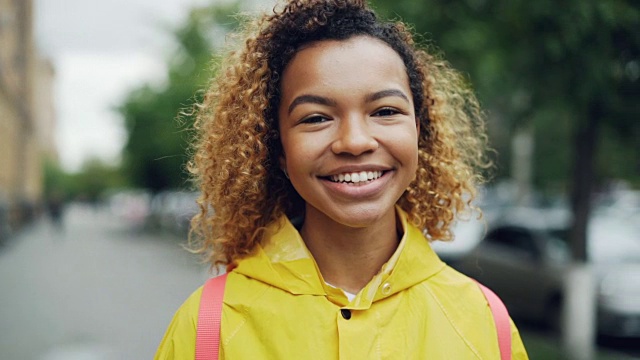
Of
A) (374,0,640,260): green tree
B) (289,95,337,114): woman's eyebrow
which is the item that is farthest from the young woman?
(374,0,640,260): green tree

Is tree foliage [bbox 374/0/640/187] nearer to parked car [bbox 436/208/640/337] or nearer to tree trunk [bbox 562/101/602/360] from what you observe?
tree trunk [bbox 562/101/602/360]

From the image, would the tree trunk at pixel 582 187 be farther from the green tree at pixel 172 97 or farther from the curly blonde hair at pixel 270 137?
the green tree at pixel 172 97

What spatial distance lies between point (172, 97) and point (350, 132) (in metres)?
24.5

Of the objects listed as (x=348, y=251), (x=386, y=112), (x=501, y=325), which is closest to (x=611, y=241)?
(x=501, y=325)

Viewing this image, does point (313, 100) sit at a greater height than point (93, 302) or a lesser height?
greater

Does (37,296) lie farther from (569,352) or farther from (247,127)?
(247,127)

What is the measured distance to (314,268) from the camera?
190cm

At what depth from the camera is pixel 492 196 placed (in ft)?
117

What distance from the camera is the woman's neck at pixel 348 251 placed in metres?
2.02

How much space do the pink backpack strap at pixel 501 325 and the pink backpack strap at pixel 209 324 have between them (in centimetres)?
75

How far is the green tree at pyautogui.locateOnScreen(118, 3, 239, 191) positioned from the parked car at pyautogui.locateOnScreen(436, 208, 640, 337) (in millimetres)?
11831

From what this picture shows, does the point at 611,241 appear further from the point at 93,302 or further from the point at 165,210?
the point at 165,210

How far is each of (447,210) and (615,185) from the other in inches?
1880

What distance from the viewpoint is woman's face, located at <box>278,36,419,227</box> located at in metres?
1.83
